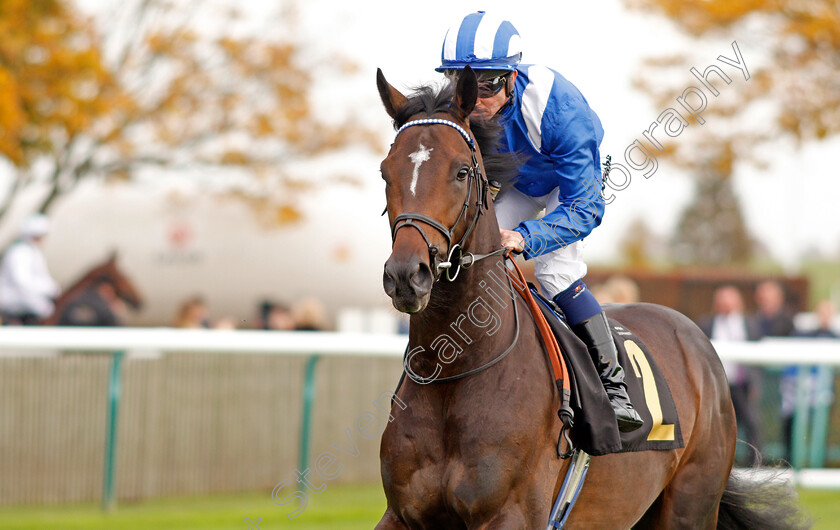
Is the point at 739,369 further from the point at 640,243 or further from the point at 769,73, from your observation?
the point at 640,243

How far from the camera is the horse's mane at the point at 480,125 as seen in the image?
11.3 feet

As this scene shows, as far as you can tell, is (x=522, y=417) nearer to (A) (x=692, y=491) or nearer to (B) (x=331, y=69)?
(A) (x=692, y=491)

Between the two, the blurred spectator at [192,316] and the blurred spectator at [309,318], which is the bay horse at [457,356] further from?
the blurred spectator at [192,316]

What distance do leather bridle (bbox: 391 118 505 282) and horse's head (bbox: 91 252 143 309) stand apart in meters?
8.06

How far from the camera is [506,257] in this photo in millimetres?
3623

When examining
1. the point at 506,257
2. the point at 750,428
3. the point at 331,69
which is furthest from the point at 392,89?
the point at 331,69

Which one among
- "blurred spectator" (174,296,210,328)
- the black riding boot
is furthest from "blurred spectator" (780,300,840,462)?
the black riding boot

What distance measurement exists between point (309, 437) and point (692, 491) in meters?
3.78

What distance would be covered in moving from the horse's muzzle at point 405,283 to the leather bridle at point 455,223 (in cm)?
13

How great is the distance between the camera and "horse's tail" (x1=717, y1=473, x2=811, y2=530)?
481 centimetres

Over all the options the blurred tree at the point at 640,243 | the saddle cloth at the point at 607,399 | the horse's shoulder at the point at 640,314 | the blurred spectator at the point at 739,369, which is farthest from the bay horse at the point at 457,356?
the blurred tree at the point at 640,243

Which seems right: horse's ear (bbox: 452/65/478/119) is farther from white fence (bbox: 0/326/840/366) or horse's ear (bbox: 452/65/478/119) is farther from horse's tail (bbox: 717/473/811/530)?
white fence (bbox: 0/326/840/366)

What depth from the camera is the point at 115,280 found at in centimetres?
1103

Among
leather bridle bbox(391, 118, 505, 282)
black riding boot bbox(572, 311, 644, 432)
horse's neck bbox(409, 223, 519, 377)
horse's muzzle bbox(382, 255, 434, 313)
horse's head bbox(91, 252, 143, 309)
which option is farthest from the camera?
horse's head bbox(91, 252, 143, 309)
